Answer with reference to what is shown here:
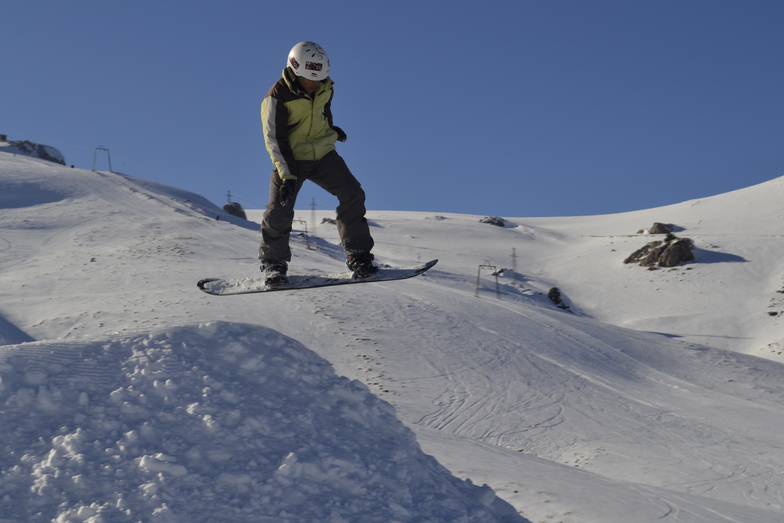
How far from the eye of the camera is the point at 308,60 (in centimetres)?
734

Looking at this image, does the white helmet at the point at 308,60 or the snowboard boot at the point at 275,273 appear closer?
the white helmet at the point at 308,60

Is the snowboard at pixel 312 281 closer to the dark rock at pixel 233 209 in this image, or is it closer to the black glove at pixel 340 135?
the black glove at pixel 340 135

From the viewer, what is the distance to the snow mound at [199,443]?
471 centimetres

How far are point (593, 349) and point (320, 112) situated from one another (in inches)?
610

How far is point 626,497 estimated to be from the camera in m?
6.81

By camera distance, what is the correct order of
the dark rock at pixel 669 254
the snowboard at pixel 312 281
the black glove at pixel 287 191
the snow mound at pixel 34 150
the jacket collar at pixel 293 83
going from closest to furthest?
the jacket collar at pixel 293 83 < the black glove at pixel 287 191 < the snowboard at pixel 312 281 < the dark rock at pixel 669 254 < the snow mound at pixel 34 150

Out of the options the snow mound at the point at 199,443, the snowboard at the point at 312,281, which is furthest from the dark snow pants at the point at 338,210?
the snow mound at the point at 199,443

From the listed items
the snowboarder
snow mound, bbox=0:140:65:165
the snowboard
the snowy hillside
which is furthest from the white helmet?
snow mound, bbox=0:140:65:165

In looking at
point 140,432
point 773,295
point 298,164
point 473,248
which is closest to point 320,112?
point 298,164

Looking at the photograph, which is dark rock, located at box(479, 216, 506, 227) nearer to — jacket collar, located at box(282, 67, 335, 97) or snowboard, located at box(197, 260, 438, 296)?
snowboard, located at box(197, 260, 438, 296)

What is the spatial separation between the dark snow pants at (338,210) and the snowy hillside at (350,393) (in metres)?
1.14

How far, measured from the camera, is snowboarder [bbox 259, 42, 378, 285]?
7.58 meters

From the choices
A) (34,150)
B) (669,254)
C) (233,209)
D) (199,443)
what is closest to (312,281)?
(199,443)

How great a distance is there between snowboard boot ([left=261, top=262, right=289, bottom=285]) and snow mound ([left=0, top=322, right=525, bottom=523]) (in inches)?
77.3
